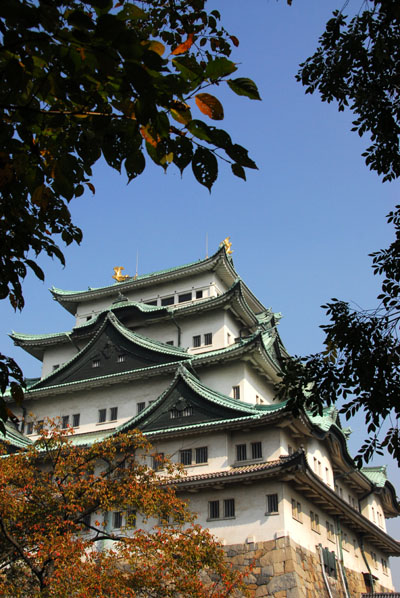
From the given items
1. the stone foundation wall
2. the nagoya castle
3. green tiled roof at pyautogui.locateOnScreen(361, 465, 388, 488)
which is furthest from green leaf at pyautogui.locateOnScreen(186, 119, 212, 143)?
green tiled roof at pyautogui.locateOnScreen(361, 465, 388, 488)

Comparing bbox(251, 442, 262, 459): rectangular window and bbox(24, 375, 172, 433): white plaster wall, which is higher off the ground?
bbox(24, 375, 172, 433): white plaster wall

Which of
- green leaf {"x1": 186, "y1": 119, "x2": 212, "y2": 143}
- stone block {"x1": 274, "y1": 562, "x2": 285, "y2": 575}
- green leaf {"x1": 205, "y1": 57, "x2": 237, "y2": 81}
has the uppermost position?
green leaf {"x1": 205, "y1": 57, "x2": 237, "y2": 81}

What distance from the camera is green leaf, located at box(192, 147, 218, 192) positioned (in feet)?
13.1

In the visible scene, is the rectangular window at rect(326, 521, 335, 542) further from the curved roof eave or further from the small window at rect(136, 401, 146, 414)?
the curved roof eave

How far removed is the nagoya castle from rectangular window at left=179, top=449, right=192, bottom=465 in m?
0.05

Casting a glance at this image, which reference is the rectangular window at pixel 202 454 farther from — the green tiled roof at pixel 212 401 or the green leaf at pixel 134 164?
the green leaf at pixel 134 164

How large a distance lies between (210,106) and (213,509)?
23.1 m

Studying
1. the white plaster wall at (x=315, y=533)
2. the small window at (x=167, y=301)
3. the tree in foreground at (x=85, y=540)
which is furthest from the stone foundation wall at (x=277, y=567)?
the small window at (x=167, y=301)

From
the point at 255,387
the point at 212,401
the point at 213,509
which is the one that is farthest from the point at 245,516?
the point at 255,387

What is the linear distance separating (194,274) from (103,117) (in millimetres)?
33030

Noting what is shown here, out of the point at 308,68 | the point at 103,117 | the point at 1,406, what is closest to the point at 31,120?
the point at 103,117

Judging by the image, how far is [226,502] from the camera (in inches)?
963

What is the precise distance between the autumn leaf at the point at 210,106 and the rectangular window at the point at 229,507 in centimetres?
2257

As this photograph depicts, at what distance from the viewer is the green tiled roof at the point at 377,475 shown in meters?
37.5
